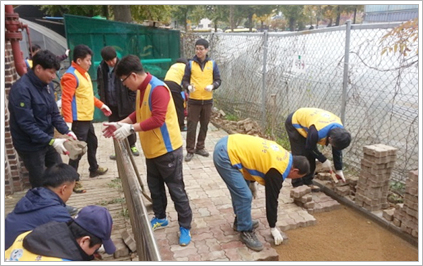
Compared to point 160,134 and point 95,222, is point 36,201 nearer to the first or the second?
point 95,222

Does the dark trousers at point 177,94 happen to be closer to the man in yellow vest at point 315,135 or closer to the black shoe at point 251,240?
the man in yellow vest at point 315,135

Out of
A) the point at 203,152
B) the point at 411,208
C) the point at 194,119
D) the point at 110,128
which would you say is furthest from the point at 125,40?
the point at 411,208

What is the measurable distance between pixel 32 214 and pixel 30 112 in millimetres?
1320

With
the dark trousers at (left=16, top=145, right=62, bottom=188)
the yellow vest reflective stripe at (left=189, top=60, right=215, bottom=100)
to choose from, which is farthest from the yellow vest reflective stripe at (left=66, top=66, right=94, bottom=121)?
the yellow vest reflective stripe at (left=189, top=60, right=215, bottom=100)

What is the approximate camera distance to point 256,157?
3.08 metres

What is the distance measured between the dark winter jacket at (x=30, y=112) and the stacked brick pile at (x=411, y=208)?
355 centimetres

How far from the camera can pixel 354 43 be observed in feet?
14.8

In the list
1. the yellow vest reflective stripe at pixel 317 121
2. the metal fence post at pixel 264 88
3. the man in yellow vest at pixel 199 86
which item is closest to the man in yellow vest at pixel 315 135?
the yellow vest reflective stripe at pixel 317 121

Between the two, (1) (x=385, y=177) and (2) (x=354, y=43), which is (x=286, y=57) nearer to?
(2) (x=354, y=43)

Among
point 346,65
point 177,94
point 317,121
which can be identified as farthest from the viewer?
point 177,94

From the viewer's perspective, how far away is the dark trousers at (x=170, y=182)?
3215mm

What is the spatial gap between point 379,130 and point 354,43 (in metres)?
1.18

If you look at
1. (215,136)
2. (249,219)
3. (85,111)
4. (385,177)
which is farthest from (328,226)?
(215,136)

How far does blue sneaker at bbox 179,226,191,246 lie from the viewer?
3355 millimetres
